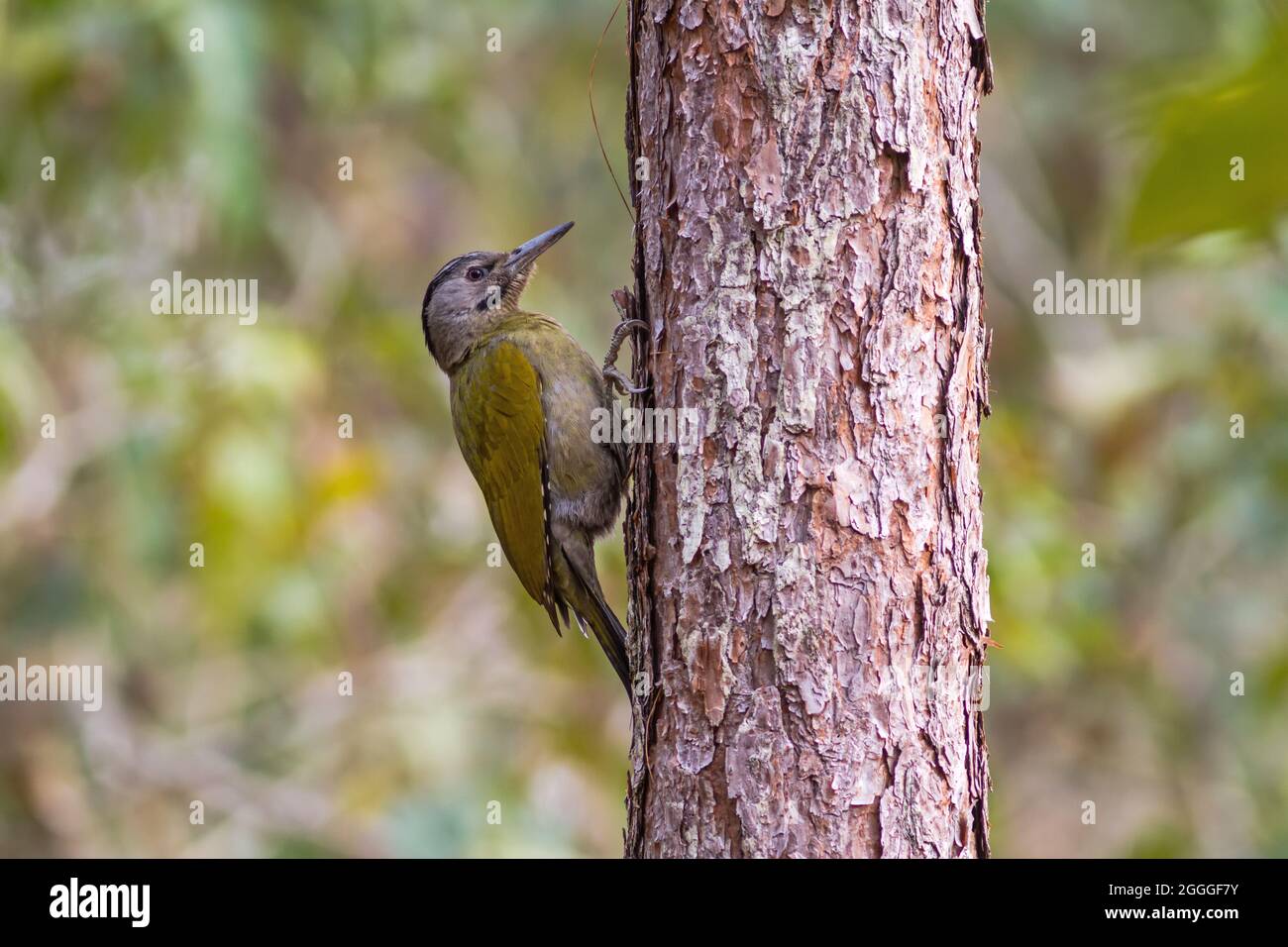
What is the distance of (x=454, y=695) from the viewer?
22.3ft

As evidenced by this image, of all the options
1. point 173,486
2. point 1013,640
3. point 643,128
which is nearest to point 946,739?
point 643,128

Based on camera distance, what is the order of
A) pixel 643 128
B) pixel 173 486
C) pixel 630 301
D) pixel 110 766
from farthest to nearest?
pixel 110 766 → pixel 173 486 → pixel 630 301 → pixel 643 128

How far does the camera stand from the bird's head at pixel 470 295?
13.8 feet

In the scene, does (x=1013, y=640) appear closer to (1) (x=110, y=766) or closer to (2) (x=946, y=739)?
(2) (x=946, y=739)

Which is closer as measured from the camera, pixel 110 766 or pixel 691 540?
pixel 691 540

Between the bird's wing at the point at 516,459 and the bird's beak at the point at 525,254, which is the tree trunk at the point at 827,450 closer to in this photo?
the bird's wing at the point at 516,459

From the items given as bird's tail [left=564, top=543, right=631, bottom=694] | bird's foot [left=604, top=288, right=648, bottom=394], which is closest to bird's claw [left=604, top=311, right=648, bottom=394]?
bird's foot [left=604, top=288, right=648, bottom=394]

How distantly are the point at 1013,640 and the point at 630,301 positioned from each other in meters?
2.93

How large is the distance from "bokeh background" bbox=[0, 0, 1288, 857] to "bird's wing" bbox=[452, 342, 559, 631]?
149 centimetres

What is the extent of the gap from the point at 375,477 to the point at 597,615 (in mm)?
2597

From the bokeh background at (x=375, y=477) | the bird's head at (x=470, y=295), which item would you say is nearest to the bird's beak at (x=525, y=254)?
the bird's head at (x=470, y=295)

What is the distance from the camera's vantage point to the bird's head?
419 centimetres

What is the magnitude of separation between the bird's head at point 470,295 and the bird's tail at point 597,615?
88 centimetres

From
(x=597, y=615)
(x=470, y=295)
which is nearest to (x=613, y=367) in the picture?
(x=597, y=615)
